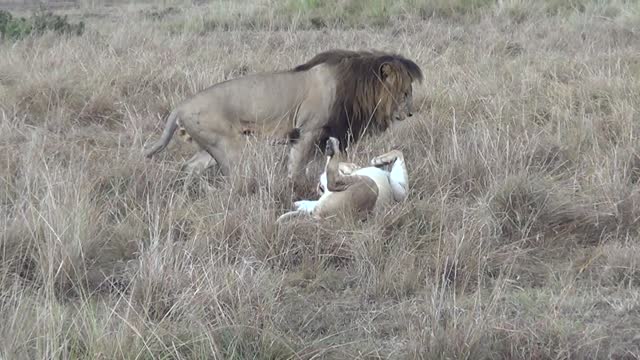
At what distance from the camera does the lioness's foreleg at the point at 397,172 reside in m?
5.14

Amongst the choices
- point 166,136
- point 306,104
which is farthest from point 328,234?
point 166,136

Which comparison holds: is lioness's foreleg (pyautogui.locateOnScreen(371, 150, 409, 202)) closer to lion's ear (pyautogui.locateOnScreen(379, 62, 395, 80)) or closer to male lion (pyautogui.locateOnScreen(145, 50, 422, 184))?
male lion (pyautogui.locateOnScreen(145, 50, 422, 184))

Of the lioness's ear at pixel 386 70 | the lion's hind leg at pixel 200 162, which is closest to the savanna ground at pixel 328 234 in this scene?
the lion's hind leg at pixel 200 162

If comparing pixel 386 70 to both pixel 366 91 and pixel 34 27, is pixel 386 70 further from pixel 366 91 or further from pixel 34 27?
pixel 34 27

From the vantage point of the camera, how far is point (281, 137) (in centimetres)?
595

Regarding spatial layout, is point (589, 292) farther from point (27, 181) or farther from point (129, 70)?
point (129, 70)

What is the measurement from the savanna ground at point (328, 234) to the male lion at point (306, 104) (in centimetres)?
18

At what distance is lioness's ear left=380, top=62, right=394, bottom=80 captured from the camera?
5.96 m

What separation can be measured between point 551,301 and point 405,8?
10956 millimetres

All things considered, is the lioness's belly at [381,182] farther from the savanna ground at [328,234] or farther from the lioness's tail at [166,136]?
the lioness's tail at [166,136]

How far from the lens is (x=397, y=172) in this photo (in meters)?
5.29

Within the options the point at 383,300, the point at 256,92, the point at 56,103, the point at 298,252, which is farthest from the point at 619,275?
the point at 56,103

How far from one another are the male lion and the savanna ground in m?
0.18

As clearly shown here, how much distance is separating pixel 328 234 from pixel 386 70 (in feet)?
5.95
